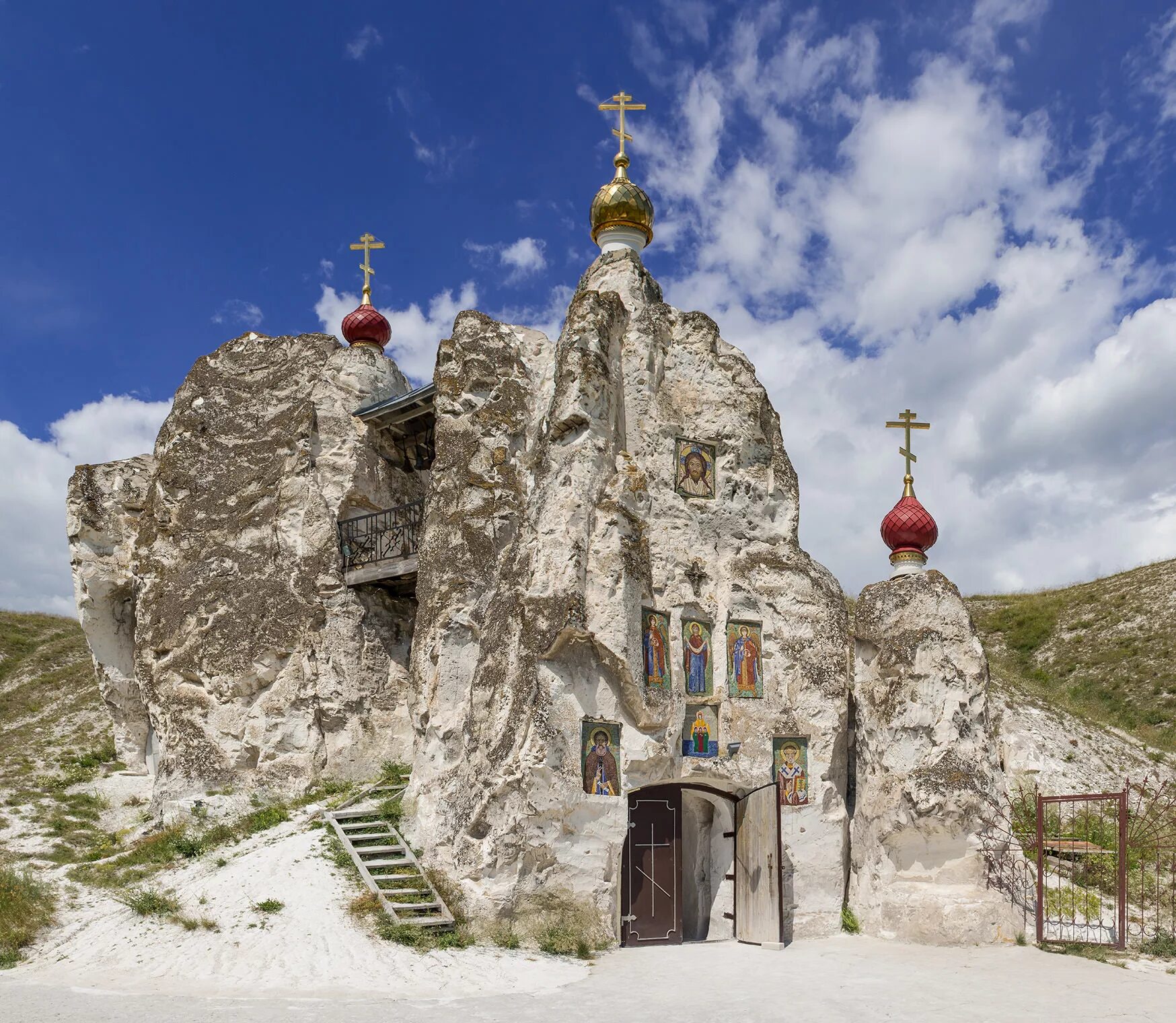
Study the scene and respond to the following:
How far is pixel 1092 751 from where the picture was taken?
20359 millimetres

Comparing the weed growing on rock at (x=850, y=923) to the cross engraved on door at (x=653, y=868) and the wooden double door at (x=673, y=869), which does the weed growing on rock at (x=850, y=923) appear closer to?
the wooden double door at (x=673, y=869)

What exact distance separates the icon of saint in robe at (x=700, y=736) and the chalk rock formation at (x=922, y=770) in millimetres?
2269

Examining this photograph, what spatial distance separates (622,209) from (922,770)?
9.31 metres

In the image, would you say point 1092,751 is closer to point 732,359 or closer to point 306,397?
point 732,359

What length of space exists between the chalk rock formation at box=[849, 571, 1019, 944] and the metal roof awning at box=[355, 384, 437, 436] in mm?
8164

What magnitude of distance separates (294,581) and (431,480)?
3.52 metres

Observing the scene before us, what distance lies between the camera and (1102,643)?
3247cm

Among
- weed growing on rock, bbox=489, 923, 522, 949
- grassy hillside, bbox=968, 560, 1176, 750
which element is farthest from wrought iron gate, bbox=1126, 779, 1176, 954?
grassy hillside, bbox=968, 560, 1176, 750

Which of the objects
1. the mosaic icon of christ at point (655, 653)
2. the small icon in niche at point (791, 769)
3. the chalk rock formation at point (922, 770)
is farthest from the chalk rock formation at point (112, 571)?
the chalk rock formation at point (922, 770)

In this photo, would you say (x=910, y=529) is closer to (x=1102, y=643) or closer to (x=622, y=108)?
(x=622, y=108)

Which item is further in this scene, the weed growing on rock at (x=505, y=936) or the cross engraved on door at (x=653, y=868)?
the cross engraved on door at (x=653, y=868)

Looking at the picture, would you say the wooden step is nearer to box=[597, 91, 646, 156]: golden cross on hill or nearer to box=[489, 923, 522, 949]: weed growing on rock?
box=[489, 923, 522, 949]: weed growing on rock

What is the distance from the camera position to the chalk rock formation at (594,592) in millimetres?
12555

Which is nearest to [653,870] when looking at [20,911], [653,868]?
[653,868]
